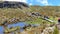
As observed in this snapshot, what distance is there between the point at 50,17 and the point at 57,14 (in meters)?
0.25

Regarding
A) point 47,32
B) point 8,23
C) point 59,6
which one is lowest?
point 47,32

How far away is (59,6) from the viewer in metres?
5.26

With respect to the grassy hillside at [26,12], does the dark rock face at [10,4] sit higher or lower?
higher

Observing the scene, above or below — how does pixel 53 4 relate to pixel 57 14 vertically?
above

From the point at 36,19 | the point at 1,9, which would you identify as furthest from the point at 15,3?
the point at 36,19

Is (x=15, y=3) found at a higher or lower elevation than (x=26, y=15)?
higher

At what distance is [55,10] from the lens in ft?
17.3

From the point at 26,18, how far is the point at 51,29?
2.69ft

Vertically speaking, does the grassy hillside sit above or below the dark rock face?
below

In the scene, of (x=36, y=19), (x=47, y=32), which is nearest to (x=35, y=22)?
(x=36, y=19)

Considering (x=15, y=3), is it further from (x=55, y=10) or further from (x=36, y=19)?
(x=55, y=10)

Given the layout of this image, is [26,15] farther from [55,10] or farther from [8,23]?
[55,10]

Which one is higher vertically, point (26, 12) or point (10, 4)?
point (10, 4)

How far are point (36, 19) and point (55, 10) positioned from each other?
0.70 metres
